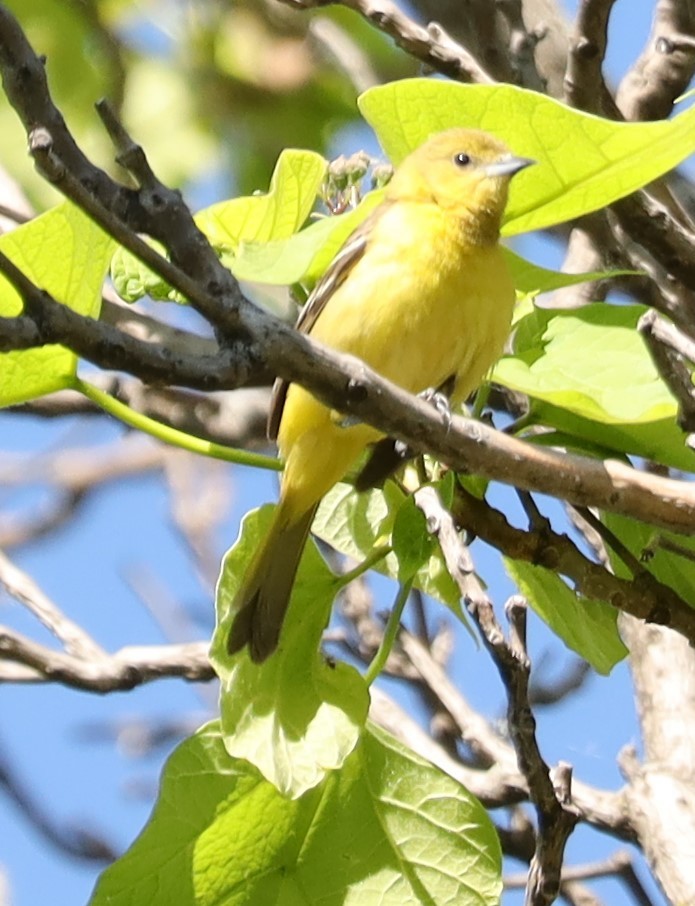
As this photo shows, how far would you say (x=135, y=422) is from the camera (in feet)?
5.44

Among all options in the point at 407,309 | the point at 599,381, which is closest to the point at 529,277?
the point at 407,309

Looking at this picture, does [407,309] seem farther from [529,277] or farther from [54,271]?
[54,271]

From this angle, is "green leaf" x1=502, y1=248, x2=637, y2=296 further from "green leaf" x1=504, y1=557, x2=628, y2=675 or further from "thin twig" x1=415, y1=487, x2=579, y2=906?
"thin twig" x1=415, y1=487, x2=579, y2=906

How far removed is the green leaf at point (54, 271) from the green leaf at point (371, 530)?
50cm

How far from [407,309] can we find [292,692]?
699mm

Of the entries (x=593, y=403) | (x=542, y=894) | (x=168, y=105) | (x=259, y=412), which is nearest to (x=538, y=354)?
(x=593, y=403)

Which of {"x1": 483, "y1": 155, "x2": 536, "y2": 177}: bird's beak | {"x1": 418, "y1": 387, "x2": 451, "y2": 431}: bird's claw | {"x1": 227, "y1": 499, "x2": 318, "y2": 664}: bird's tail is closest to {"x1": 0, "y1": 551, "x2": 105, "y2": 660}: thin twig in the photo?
{"x1": 227, "y1": 499, "x2": 318, "y2": 664}: bird's tail

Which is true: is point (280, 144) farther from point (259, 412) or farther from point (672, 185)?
point (672, 185)

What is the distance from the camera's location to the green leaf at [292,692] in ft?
5.48

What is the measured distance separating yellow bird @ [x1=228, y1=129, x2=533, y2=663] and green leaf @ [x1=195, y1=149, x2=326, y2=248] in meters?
0.14

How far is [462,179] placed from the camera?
8.01 feet

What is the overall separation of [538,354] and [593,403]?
213mm

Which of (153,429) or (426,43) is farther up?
(426,43)

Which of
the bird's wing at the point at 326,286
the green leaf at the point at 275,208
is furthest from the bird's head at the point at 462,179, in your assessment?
the green leaf at the point at 275,208
